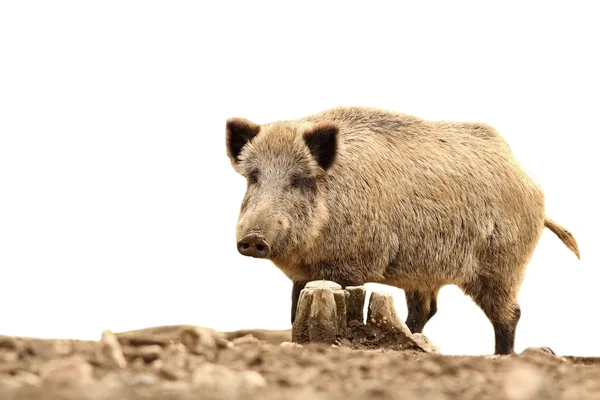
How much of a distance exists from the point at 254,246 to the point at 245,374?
421 cm

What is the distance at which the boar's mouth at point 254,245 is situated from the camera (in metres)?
8.79

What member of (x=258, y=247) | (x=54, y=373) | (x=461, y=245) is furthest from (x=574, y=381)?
(x=461, y=245)

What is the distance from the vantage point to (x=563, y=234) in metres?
11.6

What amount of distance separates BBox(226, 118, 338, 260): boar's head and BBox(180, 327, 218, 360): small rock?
266cm

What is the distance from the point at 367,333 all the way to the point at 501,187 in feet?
9.91

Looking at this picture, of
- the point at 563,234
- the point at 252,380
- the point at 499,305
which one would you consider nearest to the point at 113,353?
the point at 252,380

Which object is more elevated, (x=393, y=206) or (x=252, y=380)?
(x=393, y=206)

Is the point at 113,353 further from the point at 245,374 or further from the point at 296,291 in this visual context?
the point at 296,291

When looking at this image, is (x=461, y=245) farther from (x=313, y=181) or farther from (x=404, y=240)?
(x=313, y=181)

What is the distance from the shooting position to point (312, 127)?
9258 mm

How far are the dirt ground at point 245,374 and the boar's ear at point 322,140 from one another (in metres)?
3.09

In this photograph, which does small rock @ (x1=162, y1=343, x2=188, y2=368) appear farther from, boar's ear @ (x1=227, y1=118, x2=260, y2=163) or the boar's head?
boar's ear @ (x1=227, y1=118, x2=260, y2=163)

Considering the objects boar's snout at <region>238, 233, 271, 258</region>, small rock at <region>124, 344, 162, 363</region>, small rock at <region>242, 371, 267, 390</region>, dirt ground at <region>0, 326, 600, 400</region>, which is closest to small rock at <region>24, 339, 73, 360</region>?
dirt ground at <region>0, 326, 600, 400</region>

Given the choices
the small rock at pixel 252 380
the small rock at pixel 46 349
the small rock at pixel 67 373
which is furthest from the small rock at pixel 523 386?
the small rock at pixel 46 349
